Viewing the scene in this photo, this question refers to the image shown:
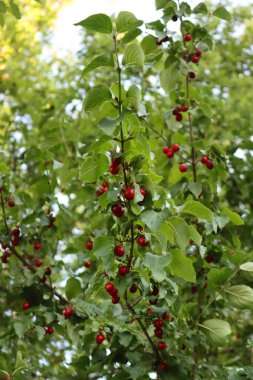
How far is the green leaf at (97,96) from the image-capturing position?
236 centimetres

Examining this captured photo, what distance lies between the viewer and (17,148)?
5.92 metres

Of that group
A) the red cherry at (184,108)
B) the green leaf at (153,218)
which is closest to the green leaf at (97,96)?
the green leaf at (153,218)

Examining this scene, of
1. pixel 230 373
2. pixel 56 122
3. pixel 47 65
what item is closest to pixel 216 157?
pixel 56 122

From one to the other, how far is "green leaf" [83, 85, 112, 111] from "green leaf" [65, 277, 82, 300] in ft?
4.96

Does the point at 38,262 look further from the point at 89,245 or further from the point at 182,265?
the point at 182,265

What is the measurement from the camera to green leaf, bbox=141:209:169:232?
230 cm

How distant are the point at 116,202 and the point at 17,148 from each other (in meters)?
3.67

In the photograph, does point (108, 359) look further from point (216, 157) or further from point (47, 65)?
point (47, 65)

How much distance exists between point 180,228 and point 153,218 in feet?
0.73

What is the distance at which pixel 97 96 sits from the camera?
239cm

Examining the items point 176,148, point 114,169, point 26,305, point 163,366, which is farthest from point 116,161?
point 26,305

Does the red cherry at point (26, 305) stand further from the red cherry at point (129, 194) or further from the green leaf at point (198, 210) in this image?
the red cherry at point (129, 194)

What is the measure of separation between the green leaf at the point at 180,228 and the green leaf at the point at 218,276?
0.74 m

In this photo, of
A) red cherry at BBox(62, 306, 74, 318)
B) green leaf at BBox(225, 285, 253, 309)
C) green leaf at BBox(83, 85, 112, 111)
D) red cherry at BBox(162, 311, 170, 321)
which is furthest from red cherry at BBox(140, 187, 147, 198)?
red cherry at BBox(62, 306, 74, 318)
